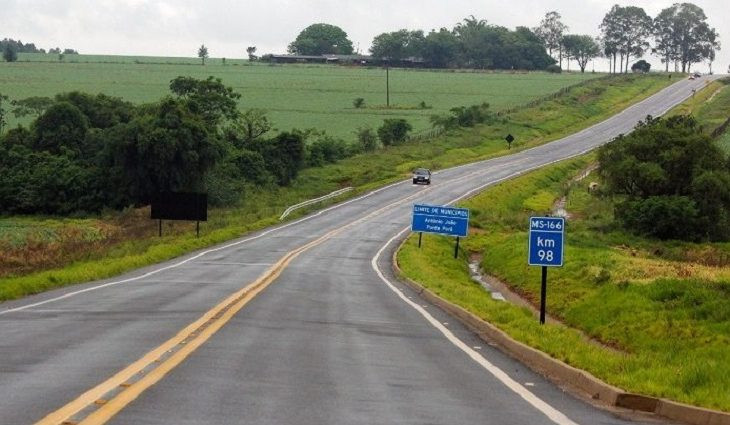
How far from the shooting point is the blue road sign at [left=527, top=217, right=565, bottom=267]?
2105cm

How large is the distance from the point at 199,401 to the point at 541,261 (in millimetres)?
11857

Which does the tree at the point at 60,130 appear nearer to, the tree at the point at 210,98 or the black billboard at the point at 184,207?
the tree at the point at 210,98

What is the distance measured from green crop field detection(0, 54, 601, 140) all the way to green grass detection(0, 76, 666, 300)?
930 centimetres

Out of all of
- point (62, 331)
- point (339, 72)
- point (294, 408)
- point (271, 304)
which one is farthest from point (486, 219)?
point (339, 72)

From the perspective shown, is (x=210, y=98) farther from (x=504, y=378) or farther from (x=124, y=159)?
(x=504, y=378)

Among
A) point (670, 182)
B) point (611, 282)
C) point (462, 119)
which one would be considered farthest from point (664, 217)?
point (462, 119)

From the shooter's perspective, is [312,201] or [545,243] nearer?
[545,243]

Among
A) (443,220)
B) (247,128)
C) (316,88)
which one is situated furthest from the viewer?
(316,88)

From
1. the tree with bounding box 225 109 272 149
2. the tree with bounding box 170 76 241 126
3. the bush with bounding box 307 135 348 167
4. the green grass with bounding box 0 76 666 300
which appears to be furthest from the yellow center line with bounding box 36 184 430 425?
the tree with bounding box 170 76 241 126

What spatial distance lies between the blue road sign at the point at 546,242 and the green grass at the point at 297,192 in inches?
496

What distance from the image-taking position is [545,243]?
833 inches

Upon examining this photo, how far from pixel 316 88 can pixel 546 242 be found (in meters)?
143

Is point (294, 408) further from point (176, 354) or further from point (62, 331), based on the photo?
point (62, 331)

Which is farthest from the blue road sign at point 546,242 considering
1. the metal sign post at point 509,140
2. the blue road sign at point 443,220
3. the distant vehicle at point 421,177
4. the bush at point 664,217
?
the metal sign post at point 509,140
